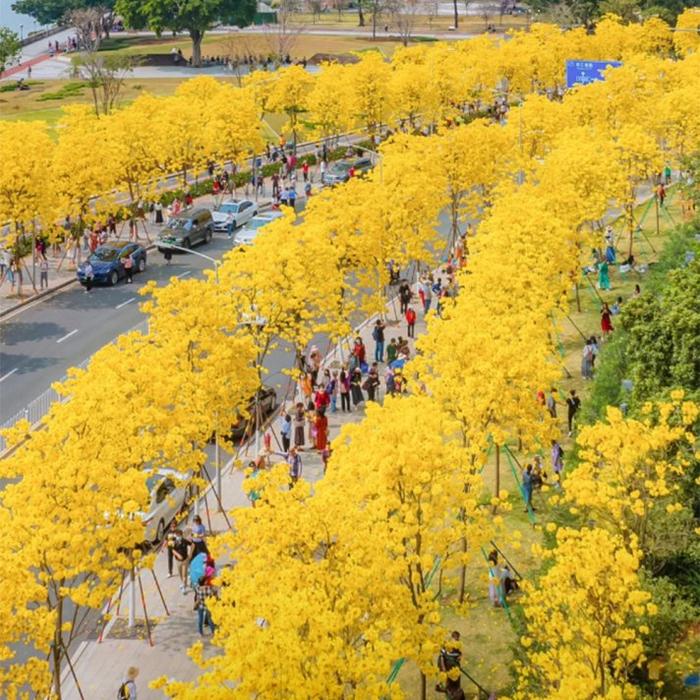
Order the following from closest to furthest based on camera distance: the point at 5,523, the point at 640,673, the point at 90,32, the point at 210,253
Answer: the point at 5,523, the point at 640,673, the point at 210,253, the point at 90,32

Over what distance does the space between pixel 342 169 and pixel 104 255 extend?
22261 mm

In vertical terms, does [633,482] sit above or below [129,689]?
above

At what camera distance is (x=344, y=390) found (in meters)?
34.8

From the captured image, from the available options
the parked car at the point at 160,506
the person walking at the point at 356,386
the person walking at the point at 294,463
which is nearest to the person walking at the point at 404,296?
the person walking at the point at 356,386

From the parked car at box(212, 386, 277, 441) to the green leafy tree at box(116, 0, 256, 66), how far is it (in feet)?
266

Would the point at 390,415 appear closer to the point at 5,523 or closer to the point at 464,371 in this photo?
the point at 464,371

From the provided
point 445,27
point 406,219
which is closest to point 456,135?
point 406,219

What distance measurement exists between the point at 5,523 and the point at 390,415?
7.00 m

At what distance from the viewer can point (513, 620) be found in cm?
2078

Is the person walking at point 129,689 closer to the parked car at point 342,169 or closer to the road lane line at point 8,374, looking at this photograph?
the road lane line at point 8,374

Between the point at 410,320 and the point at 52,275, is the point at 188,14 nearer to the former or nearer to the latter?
the point at 52,275

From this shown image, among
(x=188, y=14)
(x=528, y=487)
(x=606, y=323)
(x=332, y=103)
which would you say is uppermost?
(x=188, y=14)

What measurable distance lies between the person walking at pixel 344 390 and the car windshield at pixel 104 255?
1769 centimetres

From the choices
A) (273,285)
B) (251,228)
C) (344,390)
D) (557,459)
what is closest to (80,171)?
(251,228)
